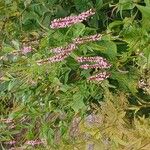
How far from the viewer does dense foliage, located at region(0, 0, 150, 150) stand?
133 cm

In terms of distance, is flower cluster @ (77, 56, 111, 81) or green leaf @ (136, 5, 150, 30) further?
flower cluster @ (77, 56, 111, 81)

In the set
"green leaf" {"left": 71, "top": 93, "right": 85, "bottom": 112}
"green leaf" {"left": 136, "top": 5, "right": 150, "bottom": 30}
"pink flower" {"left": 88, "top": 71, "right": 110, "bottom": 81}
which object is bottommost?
"green leaf" {"left": 71, "top": 93, "right": 85, "bottom": 112}

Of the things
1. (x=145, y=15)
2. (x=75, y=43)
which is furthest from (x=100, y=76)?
(x=145, y=15)

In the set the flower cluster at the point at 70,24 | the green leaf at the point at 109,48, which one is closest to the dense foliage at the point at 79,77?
the green leaf at the point at 109,48

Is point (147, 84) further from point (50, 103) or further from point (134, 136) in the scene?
point (50, 103)

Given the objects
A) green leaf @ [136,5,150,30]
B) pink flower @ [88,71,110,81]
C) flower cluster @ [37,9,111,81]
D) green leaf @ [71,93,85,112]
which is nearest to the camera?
green leaf @ [136,5,150,30]

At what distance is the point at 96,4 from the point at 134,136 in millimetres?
433

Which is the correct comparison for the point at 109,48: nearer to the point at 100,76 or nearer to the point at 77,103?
the point at 100,76

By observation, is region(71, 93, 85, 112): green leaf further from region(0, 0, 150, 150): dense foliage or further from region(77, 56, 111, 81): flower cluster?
region(77, 56, 111, 81): flower cluster

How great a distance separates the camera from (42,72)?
1562mm

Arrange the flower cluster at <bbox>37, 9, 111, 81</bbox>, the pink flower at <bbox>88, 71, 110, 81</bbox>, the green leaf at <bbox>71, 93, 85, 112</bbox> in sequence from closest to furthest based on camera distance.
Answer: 1. the flower cluster at <bbox>37, 9, 111, 81</bbox>
2. the pink flower at <bbox>88, 71, 110, 81</bbox>
3. the green leaf at <bbox>71, 93, 85, 112</bbox>

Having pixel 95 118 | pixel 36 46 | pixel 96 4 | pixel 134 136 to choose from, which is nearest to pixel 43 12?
pixel 36 46

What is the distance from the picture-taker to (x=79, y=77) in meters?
1.54

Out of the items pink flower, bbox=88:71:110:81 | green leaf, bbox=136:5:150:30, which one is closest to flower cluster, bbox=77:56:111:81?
pink flower, bbox=88:71:110:81
